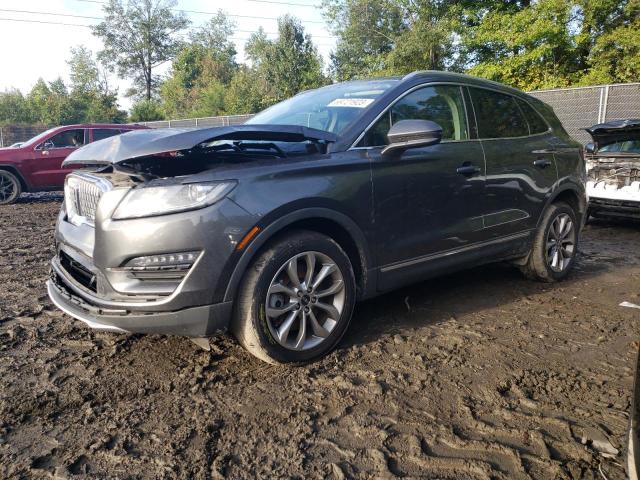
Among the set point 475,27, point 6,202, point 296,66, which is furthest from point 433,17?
point 6,202

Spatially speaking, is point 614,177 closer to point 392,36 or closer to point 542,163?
point 542,163

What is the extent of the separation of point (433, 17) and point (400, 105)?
878 inches

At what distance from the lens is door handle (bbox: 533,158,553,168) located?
13.8ft

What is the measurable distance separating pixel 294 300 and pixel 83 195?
4.64 ft

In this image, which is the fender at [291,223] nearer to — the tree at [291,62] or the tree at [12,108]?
the tree at [291,62]

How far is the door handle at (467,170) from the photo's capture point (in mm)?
3520

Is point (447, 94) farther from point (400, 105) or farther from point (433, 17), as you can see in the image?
point (433, 17)

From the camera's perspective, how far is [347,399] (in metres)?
2.48

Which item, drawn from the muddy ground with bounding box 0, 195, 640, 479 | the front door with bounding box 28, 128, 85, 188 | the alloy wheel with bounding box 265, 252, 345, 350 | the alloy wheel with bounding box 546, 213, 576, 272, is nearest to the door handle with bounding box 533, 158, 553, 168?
the alloy wheel with bounding box 546, 213, 576, 272

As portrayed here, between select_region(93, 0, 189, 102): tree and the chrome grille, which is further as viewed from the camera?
select_region(93, 0, 189, 102): tree

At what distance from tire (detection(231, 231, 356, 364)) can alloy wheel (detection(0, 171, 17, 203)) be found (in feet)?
33.2

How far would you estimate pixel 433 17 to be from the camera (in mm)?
22828

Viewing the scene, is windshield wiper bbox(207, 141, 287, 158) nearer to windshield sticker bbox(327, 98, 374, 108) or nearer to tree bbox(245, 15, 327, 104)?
windshield sticker bbox(327, 98, 374, 108)

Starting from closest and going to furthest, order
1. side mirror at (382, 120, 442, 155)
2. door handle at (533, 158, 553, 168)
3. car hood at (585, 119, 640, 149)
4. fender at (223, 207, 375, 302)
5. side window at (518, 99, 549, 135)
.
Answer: fender at (223, 207, 375, 302) < side mirror at (382, 120, 442, 155) < door handle at (533, 158, 553, 168) < side window at (518, 99, 549, 135) < car hood at (585, 119, 640, 149)
